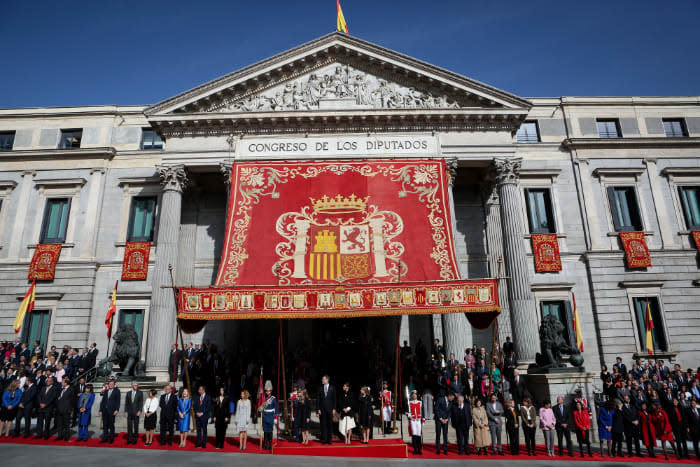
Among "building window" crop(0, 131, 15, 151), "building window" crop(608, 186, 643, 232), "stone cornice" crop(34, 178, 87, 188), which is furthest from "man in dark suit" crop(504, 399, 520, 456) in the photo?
"building window" crop(0, 131, 15, 151)

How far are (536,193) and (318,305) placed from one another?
55.3ft

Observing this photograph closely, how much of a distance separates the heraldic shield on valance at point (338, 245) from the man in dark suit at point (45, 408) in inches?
168

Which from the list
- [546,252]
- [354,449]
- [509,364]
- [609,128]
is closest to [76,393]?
[354,449]

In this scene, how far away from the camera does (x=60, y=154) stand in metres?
25.1

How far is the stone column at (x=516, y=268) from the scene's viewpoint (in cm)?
1870

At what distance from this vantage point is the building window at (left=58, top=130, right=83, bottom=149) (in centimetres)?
2605

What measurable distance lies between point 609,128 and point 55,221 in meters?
32.7

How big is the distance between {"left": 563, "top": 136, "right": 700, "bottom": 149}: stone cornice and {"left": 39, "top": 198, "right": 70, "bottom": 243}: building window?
28.7 m

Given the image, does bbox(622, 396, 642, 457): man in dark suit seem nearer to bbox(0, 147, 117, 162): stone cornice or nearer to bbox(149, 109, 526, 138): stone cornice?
bbox(149, 109, 526, 138): stone cornice

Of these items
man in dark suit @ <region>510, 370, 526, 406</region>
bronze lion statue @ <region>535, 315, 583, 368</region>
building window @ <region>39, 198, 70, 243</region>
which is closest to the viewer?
man in dark suit @ <region>510, 370, 526, 406</region>

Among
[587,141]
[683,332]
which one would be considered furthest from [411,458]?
[587,141]

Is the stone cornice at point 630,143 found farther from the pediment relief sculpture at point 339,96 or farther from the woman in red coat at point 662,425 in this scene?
the woman in red coat at point 662,425

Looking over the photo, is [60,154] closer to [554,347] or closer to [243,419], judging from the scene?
[243,419]

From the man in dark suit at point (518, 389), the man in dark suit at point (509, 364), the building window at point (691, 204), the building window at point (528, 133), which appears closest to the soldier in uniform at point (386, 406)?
the man in dark suit at point (518, 389)
